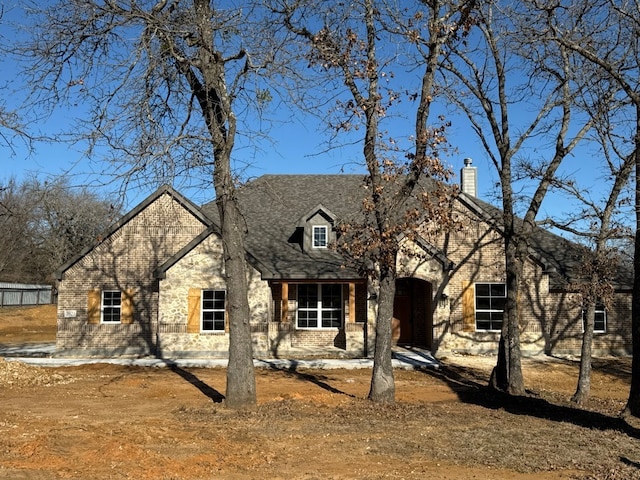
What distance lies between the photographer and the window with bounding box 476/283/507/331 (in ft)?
70.7

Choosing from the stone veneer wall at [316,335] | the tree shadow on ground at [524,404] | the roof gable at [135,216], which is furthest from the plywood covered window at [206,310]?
the tree shadow on ground at [524,404]

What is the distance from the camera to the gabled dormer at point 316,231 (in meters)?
22.7

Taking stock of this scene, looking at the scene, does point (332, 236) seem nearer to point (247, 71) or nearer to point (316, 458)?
point (247, 71)

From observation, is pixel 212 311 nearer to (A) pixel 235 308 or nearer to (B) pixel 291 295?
(B) pixel 291 295

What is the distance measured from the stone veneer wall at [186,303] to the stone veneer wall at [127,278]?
67.2 inches

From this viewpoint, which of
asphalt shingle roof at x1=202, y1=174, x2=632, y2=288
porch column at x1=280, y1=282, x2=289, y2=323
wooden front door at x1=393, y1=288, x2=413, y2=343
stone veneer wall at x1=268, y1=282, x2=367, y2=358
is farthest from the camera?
wooden front door at x1=393, y1=288, x2=413, y2=343

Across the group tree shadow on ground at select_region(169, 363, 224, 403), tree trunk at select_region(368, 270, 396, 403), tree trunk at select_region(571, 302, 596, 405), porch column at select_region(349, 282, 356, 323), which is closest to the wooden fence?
tree shadow on ground at select_region(169, 363, 224, 403)

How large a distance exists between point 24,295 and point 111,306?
3372 cm

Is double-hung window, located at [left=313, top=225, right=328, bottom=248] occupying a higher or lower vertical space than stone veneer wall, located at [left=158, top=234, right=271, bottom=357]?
higher

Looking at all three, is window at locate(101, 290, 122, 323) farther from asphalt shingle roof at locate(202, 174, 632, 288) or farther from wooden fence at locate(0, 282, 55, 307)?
wooden fence at locate(0, 282, 55, 307)

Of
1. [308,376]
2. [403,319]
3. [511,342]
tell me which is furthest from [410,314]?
[511,342]

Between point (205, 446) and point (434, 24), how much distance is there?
8.83m

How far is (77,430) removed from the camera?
Answer: 30.6ft

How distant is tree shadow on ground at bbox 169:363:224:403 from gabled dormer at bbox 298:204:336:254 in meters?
6.88
